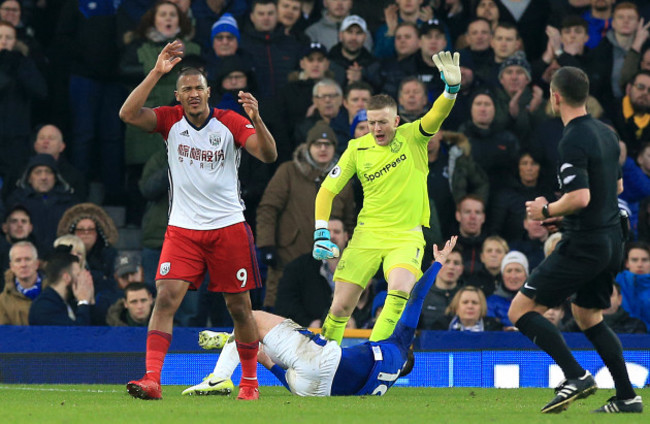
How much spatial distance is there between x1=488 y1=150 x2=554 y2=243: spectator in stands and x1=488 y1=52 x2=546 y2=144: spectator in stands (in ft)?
2.32

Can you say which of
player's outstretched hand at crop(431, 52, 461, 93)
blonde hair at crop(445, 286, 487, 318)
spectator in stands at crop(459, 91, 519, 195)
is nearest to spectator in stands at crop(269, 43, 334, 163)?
spectator in stands at crop(459, 91, 519, 195)

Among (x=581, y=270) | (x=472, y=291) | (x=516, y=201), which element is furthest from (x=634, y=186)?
(x=581, y=270)

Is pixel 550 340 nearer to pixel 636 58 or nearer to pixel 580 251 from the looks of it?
pixel 580 251

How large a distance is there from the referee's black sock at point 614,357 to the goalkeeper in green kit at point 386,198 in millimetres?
2749

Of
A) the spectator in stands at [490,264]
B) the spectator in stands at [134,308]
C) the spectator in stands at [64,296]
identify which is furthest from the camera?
the spectator in stands at [490,264]

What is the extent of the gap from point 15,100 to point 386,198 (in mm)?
6198

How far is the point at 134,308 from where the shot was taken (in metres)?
12.7

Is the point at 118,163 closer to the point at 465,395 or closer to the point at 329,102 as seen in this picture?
the point at 329,102

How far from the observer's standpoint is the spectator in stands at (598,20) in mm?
17266

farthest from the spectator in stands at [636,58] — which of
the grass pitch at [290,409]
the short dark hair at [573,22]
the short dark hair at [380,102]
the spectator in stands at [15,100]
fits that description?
the spectator in stands at [15,100]

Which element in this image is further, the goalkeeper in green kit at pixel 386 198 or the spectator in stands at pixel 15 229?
the spectator in stands at pixel 15 229

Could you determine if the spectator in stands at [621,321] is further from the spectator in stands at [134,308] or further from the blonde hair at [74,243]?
the blonde hair at [74,243]

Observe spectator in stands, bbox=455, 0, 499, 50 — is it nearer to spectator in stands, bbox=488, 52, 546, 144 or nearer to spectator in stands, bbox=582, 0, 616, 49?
spectator in stands, bbox=488, 52, 546, 144

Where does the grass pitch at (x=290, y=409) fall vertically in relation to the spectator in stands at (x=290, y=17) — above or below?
below
